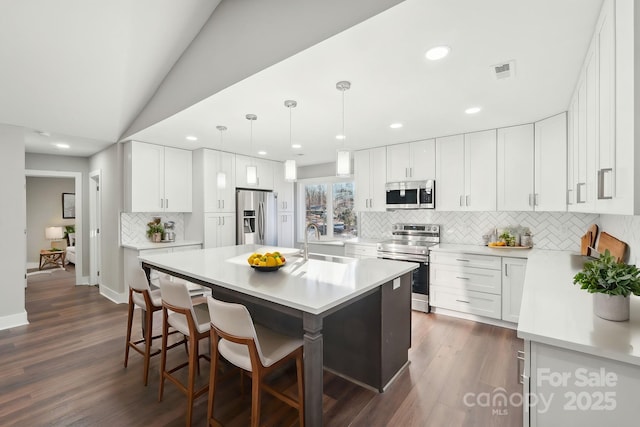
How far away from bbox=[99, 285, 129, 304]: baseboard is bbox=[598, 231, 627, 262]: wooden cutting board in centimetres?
563

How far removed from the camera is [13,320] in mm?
3615

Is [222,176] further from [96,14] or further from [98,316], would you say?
[98,316]

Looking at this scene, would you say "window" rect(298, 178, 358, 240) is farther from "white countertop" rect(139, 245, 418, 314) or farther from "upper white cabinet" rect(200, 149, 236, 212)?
"white countertop" rect(139, 245, 418, 314)

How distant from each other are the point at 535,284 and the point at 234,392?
2338 mm

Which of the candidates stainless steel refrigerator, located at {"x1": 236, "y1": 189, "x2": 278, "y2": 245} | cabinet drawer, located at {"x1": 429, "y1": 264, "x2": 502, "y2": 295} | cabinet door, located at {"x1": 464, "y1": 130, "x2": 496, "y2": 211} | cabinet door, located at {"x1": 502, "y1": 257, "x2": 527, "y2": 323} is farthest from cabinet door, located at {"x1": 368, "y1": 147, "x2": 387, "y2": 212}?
stainless steel refrigerator, located at {"x1": 236, "y1": 189, "x2": 278, "y2": 245}

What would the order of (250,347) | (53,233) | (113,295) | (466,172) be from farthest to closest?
(53,233), (113,295), (466,172), (250,347)

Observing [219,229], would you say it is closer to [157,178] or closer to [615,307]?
[157,178]

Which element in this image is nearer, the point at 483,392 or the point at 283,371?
the point at 483,392

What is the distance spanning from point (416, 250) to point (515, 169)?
157cm

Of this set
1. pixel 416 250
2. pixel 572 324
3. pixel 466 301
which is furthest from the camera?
pixel 416 250

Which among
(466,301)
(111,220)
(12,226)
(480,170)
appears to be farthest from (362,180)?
(12,226)

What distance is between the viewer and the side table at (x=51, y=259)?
7035 millimetres

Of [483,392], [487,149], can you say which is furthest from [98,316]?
[487,149]

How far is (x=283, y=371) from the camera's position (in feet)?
8.36
